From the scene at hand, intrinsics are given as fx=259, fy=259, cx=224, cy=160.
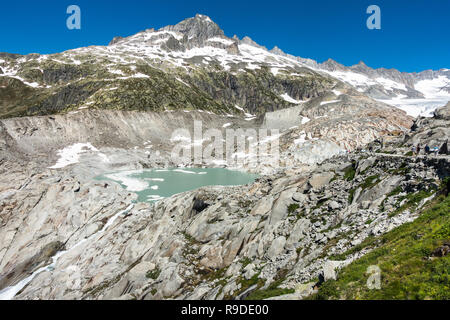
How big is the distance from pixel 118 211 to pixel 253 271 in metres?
39.1

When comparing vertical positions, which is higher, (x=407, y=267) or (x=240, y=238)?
(x=407, y=267)

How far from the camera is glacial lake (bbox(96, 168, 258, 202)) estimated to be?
215 feet

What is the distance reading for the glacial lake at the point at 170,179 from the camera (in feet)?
215

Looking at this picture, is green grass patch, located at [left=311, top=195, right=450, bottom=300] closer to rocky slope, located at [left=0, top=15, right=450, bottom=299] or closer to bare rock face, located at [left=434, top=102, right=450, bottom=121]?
rocky slope, located at [left=0, top=15, right=450, bottom=299]

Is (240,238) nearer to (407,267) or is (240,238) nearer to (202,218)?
(202,218)

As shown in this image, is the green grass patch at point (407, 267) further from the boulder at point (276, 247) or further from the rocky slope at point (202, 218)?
the boulder at point (276, 247)

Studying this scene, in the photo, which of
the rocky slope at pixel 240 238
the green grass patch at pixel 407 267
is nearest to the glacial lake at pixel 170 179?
the rocky slope at pixel 240 238

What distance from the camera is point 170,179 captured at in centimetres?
8112

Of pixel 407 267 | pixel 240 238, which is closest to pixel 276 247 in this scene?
pixel 240 238

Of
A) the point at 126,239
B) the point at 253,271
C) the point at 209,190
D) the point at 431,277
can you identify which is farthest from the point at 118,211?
the point at 431,277

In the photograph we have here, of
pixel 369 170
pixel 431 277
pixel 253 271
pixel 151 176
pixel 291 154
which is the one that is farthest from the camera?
pixel 291 154

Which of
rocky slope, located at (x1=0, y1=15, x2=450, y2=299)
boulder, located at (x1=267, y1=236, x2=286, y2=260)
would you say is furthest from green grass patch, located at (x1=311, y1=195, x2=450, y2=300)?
boulder, located at (x1=267, y1=236, x2=286, y2=260)

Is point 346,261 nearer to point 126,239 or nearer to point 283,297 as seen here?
point 283,297

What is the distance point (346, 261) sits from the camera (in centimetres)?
1248
